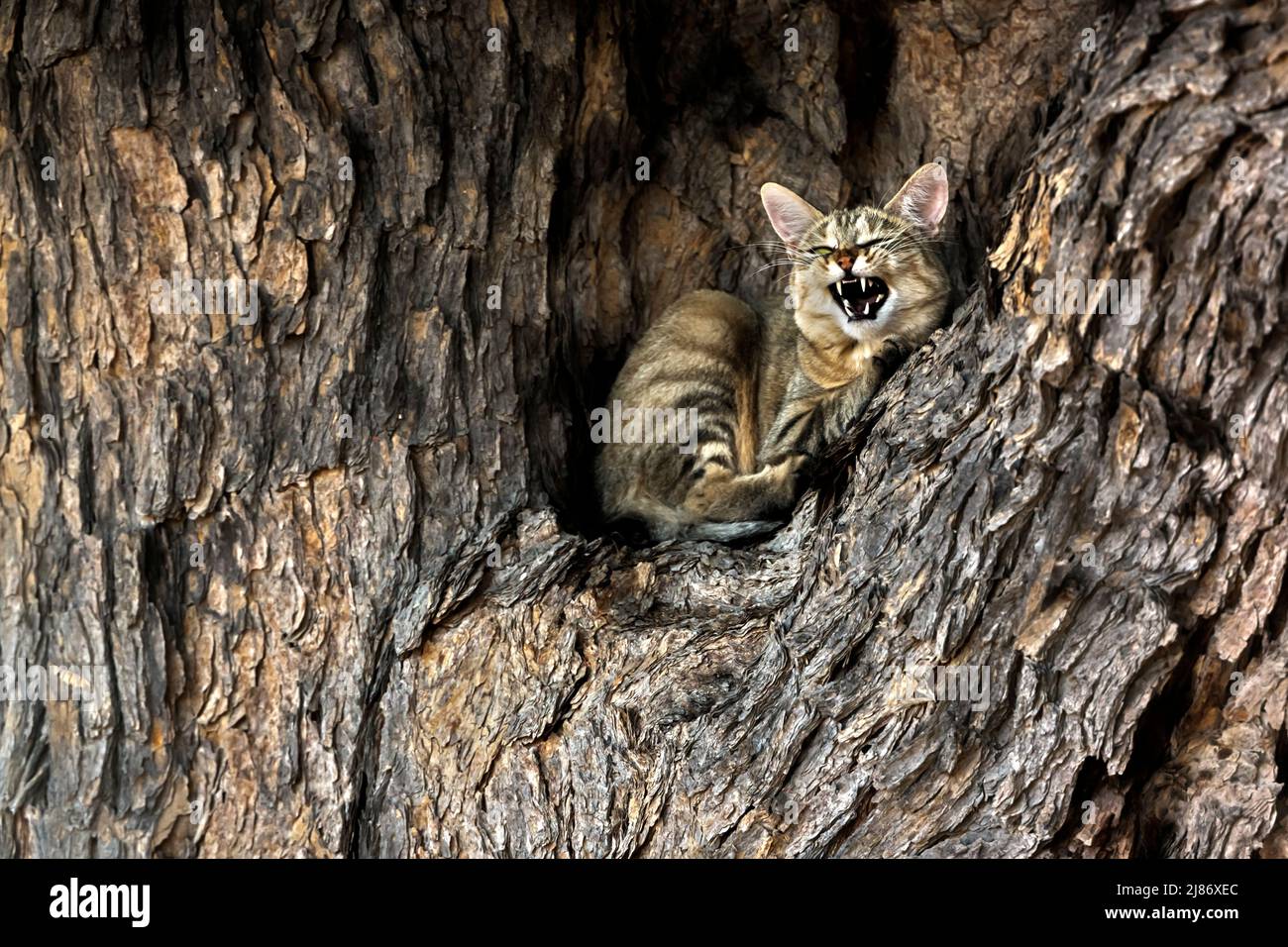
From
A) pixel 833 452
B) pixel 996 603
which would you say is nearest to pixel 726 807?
pixel 996 603

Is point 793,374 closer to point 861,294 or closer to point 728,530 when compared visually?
point 861,294

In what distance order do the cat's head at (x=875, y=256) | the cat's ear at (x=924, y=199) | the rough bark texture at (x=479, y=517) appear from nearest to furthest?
the rough bark texture at (x=479, y=517), the cat's ear at (x=924, y=199), the cat's head at (x=875, y=256)

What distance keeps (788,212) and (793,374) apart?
664mm

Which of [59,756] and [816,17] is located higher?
[816,17]

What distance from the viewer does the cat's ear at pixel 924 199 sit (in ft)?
13.2

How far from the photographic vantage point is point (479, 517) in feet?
12.6

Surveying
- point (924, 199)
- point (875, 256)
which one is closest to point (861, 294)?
point (875, 256)

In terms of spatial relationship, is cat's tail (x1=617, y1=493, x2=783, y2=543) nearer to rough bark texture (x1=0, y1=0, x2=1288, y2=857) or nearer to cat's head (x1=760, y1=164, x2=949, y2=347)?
rough bark texture (x1=0, y1=0, x2=1288, y2=857)

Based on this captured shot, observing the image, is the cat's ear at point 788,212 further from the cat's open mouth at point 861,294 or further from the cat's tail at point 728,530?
the cat's tail at point 728,530

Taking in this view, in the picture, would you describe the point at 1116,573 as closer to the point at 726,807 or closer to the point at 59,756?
the point at 726,807

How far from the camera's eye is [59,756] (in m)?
3.74

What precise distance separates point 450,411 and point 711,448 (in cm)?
97

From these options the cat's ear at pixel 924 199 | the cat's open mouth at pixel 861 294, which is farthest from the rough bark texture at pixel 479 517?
Result: the cat's open mouth at pixel 861 294

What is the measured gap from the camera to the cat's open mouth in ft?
13.8
